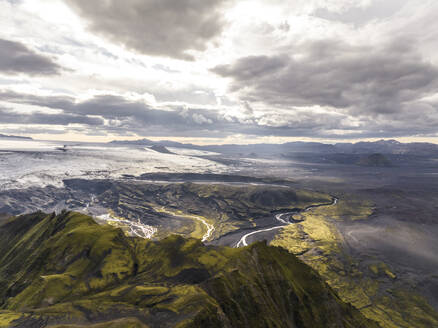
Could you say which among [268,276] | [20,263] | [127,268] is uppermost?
[268,276]

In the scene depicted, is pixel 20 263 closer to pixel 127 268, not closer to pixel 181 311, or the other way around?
pixel 127 268

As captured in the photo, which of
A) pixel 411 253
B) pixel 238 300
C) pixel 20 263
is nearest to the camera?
pixel 238 300

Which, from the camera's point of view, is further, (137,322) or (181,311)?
(181,311)

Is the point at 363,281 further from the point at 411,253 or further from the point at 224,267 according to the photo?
the point at 224,267

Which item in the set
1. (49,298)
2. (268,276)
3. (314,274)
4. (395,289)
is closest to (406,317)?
(395,289)

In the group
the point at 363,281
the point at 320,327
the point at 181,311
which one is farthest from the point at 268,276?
the point at 363,281

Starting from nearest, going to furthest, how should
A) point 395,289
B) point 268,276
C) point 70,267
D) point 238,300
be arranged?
1. point 238,300
2. point 268,276
3. point 70,267
4. point 395,289

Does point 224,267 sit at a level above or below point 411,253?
above
